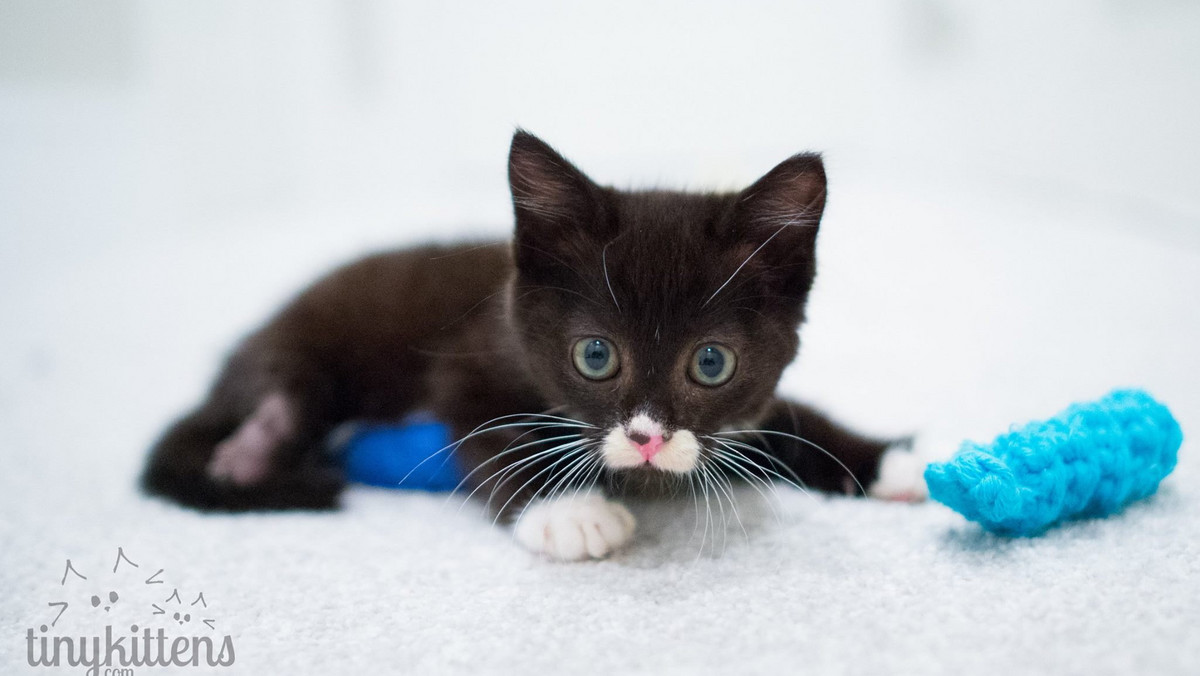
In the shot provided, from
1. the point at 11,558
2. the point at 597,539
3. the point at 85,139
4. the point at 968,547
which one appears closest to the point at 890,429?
the point at 968,547

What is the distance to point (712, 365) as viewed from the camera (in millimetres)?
1080

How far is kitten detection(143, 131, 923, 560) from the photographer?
1.06 metres

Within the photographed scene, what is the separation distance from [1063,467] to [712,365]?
1.39 ft

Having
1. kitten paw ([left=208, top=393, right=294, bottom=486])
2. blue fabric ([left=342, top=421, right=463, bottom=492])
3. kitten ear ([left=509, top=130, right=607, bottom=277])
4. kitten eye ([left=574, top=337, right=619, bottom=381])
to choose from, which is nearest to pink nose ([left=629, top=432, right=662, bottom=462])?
kitten eye ([left=574, top=337, right=619, bottom=381])

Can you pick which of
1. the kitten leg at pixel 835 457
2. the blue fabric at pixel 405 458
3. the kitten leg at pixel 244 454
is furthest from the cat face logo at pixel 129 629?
the kitten leg at pixel 835 457

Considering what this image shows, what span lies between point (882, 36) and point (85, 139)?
8.34 feet

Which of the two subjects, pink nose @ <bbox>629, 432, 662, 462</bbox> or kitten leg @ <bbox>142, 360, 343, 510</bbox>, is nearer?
pink nose @ <bbox>629, 432, 662, 462</bbox>

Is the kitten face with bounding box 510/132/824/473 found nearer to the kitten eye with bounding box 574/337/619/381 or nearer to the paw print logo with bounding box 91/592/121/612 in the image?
the kitten eye with bounding box 574/337/619/381

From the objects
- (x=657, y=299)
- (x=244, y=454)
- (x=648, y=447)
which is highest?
(x=657, y=299)

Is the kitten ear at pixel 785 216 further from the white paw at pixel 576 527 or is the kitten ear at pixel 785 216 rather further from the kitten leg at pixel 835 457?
the white paw at pixel 576 527

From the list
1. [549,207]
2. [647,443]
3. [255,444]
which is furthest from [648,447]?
[255,444]

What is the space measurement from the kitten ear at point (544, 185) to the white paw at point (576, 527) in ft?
1.27

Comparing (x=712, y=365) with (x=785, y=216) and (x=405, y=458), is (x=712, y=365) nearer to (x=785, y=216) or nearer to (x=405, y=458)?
(x=785, y=216)

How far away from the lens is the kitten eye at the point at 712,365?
42.3 inches
